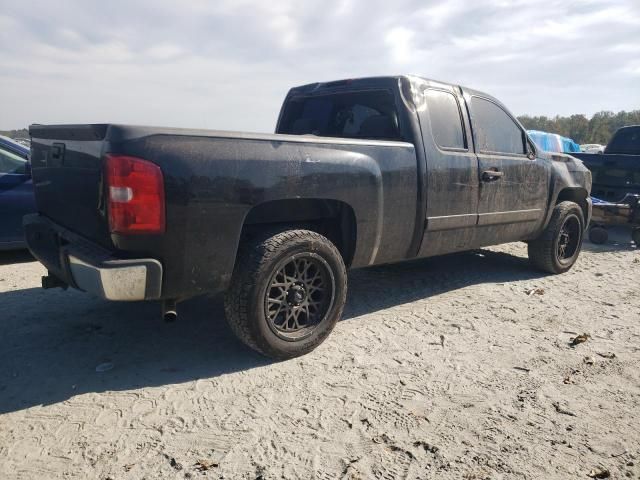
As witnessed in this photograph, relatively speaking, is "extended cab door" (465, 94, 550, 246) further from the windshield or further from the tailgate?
the tailgate

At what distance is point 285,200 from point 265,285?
0.62 m

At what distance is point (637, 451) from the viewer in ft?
7.85

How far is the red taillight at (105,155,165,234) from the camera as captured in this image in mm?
2545

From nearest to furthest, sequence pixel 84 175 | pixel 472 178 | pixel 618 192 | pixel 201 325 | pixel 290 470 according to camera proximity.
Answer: pixel 290 470 < pixel 84 175 < pixel 201 325 < pixel 472 178 < pixel 618 192

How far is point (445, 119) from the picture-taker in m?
4.36

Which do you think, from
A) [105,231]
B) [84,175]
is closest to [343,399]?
[105,231]

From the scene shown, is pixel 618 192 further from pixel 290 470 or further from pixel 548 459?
pixel 290 470

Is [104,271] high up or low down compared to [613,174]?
down

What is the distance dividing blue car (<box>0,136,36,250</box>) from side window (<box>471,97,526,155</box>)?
477 cm

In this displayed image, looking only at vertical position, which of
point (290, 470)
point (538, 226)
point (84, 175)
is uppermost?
point (84, 175)

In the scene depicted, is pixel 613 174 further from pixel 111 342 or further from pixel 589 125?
pixel 589 125

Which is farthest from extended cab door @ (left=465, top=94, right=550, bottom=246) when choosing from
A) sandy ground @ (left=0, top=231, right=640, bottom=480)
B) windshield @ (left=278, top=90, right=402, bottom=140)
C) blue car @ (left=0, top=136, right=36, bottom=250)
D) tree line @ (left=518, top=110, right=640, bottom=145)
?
tree line @ (left=518, top=110, right=640, bottom=145)

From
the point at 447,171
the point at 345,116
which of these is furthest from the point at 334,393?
the point at 345,116

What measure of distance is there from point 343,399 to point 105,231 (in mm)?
1656
